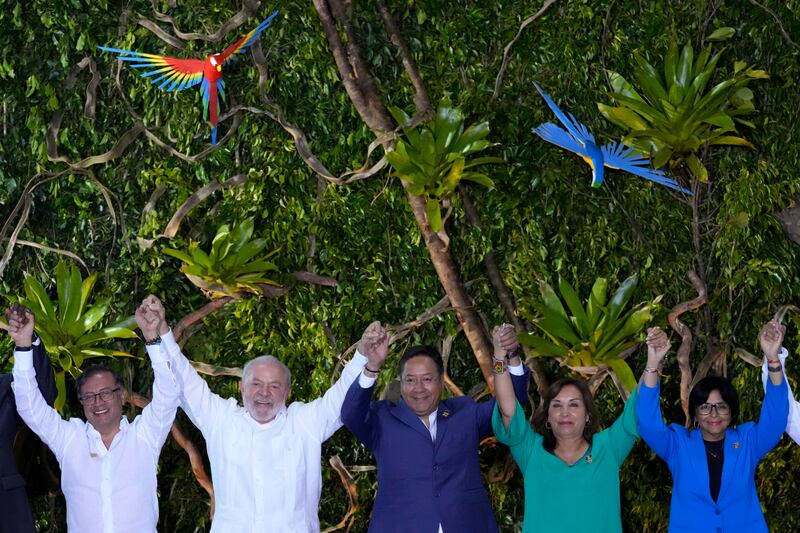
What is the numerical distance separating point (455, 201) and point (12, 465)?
77.3 inches

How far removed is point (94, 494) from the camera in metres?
3.29

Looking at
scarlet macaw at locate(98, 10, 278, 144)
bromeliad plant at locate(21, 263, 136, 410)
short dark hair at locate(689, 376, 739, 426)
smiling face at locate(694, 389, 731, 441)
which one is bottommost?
smiling face at locate(694, 389, 731, 441)

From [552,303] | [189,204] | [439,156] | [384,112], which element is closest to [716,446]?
[552,303]

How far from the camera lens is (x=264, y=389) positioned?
330 centimetres

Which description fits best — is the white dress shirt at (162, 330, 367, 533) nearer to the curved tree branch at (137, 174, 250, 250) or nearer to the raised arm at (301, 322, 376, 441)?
the raised arm at (301, 322, 376, 441)

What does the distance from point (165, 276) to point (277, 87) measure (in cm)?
91

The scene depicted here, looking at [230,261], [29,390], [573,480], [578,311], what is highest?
[230,261]

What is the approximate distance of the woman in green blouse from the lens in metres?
3.24

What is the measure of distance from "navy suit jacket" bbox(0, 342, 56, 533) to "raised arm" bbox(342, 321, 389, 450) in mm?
959

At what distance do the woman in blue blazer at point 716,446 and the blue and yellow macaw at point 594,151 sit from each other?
126cm

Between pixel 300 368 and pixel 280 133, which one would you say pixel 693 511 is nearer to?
pixel 300 368

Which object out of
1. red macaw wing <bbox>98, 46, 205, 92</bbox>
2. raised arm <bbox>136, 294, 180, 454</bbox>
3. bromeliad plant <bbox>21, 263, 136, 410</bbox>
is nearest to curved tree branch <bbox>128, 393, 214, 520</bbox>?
bromeliad plant <bbox>21, 263, 136, 410</bbox>

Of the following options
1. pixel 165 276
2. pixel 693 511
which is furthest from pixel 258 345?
pixel 693 511

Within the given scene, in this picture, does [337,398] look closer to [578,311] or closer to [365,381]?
[365,381]
